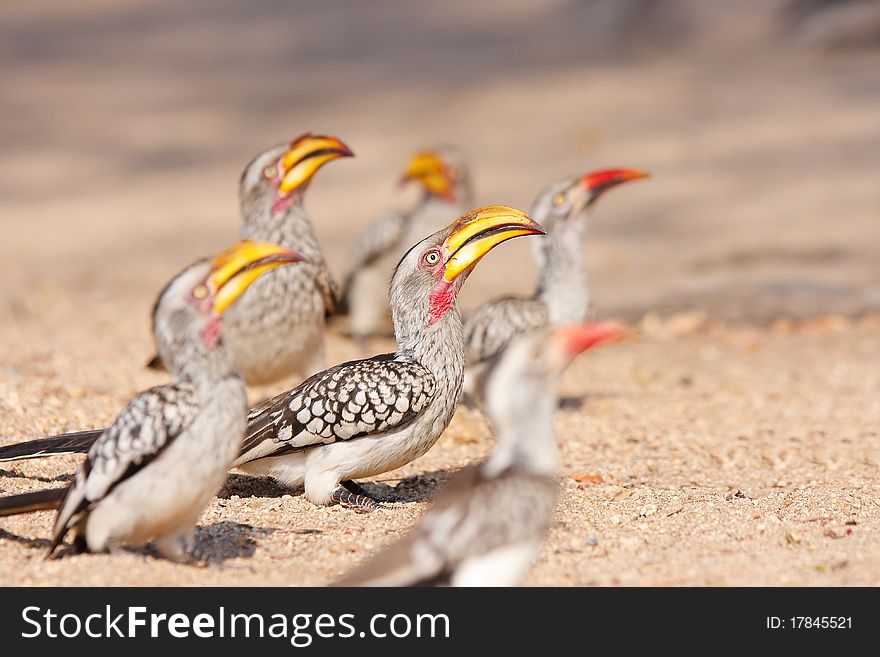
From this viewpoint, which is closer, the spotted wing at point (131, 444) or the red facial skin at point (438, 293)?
the spotted wing at point (131, 444)

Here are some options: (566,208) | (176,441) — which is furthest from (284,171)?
(176,441)

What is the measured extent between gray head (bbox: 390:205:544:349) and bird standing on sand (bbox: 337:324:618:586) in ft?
5.12

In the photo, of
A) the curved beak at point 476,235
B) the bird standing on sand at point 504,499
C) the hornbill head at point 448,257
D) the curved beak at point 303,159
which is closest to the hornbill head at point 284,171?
the curved beak at point 303,159

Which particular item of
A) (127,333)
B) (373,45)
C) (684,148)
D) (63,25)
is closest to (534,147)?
(684,148)

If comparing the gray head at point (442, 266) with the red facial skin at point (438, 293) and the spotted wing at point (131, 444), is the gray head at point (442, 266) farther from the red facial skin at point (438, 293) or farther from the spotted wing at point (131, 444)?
the spotted wing at point (131, 444)

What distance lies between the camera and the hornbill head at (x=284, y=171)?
742cm

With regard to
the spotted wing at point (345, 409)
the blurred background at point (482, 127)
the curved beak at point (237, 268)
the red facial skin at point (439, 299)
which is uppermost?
the blurred background at point (482, 127)

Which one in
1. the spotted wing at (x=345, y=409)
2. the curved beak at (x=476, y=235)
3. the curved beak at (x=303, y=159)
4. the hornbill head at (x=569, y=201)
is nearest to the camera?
the spotted wing at (x=345, y=409)

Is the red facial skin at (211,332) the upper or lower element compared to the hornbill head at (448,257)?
lower

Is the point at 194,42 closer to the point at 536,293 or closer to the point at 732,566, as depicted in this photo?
the point at 536,293

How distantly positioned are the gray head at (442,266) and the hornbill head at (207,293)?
3.93 feet

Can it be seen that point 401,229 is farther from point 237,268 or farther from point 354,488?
point 237,268

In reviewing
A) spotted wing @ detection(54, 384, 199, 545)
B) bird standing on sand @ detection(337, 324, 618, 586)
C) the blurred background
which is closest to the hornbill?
spotted wing @ detection(54, 384, 199, 545)
